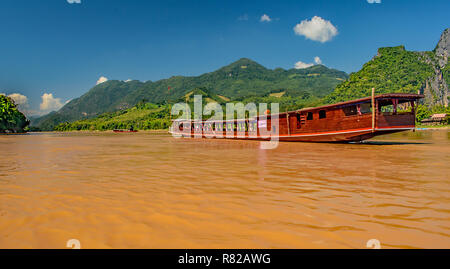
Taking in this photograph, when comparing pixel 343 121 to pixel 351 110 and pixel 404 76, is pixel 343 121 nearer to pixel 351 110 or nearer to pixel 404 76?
pixel 351 110

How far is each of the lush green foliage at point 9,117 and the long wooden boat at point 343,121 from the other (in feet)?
306

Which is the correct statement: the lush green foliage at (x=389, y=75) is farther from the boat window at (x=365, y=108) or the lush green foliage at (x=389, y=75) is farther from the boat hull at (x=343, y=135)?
the boat window at (x=365, y=108)

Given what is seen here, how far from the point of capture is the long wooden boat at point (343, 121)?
1797 cm

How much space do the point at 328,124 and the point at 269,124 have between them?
24.0ft

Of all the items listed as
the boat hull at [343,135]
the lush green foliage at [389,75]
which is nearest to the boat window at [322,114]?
the boat hull at [343,135]

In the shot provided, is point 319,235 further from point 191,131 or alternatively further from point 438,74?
point 438,74

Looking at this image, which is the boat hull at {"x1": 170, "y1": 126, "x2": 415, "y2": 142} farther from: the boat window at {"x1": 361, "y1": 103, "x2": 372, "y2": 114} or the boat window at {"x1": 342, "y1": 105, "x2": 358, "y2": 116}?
the boat window at {"x1": 361, "y1": 103, "x2": 372, "y2": 114}

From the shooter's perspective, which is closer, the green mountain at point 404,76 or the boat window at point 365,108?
the boat window at point 365,108

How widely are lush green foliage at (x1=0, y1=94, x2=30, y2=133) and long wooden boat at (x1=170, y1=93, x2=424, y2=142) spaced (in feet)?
306

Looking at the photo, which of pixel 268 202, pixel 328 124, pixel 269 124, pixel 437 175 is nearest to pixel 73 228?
pixel 268 202

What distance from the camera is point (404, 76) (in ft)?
497

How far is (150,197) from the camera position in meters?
5.23

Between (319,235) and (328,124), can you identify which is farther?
(328,124)

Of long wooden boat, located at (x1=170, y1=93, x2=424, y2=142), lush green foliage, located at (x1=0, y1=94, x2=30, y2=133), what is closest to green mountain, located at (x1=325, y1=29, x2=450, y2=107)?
long wooden boat, located at (x1=170, y1=93, x2=424, y2=142)
